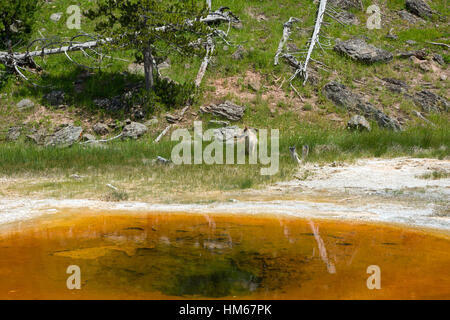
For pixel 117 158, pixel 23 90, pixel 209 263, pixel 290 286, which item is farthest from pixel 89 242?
pixel 23 90

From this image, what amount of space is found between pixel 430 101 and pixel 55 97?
17.6 m

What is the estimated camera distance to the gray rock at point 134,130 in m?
20.4

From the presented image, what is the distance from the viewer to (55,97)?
2352cm

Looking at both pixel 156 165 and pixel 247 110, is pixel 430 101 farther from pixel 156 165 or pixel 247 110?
pixel 156 165

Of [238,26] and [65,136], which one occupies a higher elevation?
[238,26]

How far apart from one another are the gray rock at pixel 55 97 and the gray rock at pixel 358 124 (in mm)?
12883

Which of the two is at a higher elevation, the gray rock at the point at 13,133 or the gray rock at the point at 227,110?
the gray rock at the point at 227,110

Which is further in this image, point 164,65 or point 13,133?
point 164,65

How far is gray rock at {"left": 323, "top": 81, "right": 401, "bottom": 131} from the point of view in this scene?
70.2 ft

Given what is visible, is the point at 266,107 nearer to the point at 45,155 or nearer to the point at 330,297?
the point at 45,155

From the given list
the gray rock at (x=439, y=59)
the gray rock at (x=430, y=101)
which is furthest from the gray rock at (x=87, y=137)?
the gray rock at (x=439, y=59)

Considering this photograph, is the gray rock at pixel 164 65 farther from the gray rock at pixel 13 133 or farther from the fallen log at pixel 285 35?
the gray rock at pixel 13 133

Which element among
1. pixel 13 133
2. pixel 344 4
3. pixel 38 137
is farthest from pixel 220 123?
pixel 344 4
